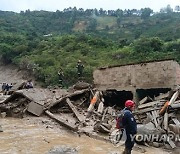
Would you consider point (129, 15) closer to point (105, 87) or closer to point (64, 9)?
point (64, 9)

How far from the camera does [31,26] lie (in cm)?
7894

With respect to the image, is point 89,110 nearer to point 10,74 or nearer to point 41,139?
point 41,139

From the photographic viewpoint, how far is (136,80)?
16.7 m

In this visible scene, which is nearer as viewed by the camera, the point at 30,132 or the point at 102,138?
the point at 102,138

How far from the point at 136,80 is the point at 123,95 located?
7.32 ft

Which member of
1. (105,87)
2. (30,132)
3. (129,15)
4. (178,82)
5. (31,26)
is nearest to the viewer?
(30,132)

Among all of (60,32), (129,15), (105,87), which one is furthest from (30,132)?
(129,15)

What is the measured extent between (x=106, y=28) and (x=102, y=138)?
240 ft

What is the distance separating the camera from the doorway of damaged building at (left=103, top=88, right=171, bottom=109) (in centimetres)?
1695

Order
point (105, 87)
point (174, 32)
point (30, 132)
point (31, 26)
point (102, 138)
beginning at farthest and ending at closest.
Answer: point (31, 26)
point (174, 32)
point (105, 87)
point (30, 132)
point (102, 138)

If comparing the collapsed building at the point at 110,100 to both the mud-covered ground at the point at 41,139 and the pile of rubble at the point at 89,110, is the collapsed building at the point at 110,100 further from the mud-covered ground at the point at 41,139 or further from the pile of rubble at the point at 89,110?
the mud-covered ground at the point at 41,139

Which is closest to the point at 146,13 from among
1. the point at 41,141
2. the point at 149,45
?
the point at 149,45

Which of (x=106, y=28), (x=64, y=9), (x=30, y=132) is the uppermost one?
(x=64, y=9)

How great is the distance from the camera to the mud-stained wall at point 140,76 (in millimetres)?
15617
